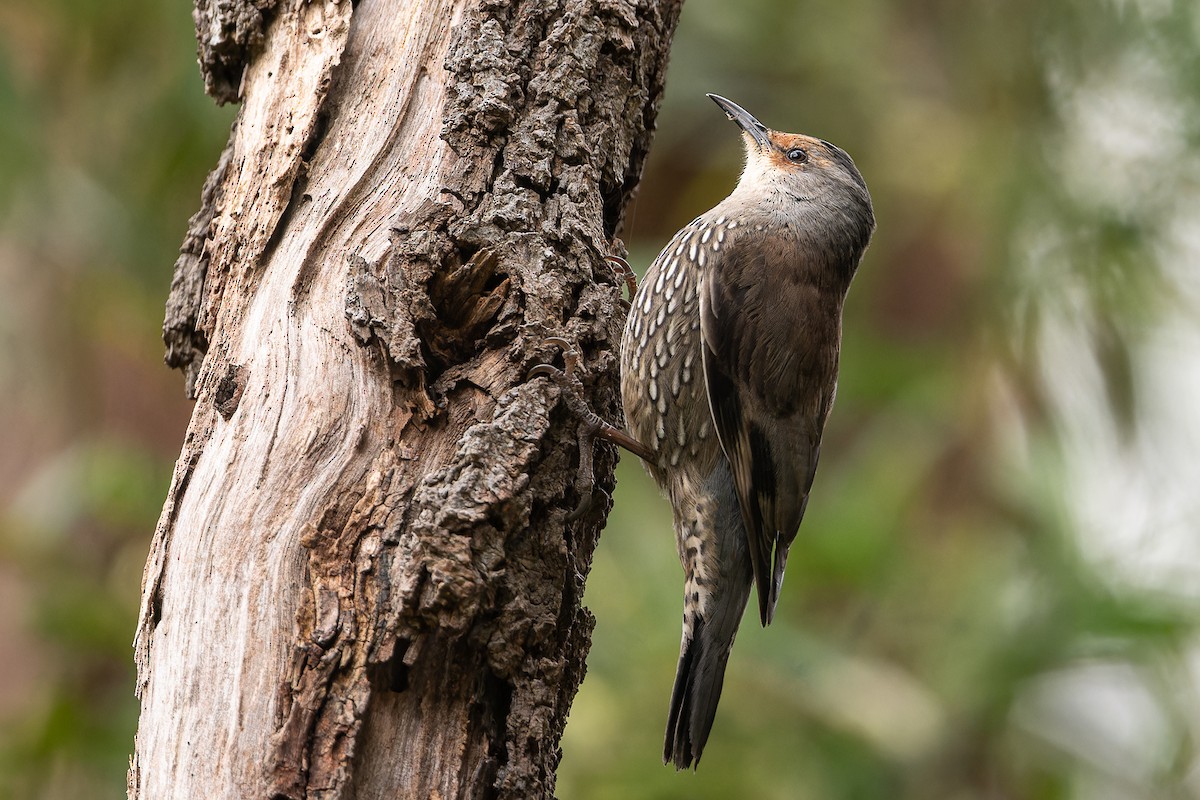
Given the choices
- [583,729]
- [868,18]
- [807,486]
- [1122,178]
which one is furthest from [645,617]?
[868,18]

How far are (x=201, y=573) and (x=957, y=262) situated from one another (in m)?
4.71

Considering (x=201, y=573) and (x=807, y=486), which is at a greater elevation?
(x=807, y=486)

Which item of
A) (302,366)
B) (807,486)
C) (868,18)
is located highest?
(868,18)

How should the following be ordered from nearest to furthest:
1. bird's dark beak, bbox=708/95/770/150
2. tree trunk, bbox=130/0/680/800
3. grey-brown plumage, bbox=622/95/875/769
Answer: tree trunk, bbox=130/0/680/800
grey-brown plumage, bbox=622/95/875/769
bird's dark beak, bbox=708/95/770/150

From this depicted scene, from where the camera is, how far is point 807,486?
3191 mm

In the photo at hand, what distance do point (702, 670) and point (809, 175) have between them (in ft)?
4.83

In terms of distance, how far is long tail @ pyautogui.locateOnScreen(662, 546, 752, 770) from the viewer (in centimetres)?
293

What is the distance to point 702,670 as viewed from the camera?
2.98 metres

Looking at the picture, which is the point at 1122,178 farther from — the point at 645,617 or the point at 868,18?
the point at 645,617

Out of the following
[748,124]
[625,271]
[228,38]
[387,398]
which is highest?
[748,124]

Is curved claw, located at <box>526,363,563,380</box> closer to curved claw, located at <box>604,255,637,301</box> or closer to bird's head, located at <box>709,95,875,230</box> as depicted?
curved claw, located at <box>604,255,637,301</box>

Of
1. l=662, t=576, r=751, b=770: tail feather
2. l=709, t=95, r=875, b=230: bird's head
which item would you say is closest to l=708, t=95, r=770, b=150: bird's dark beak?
l=709, t=95, r=875, b=230: bird's head

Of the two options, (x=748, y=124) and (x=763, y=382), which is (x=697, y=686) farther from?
(x=748, y=124)

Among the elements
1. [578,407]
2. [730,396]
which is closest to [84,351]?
[730,396]
